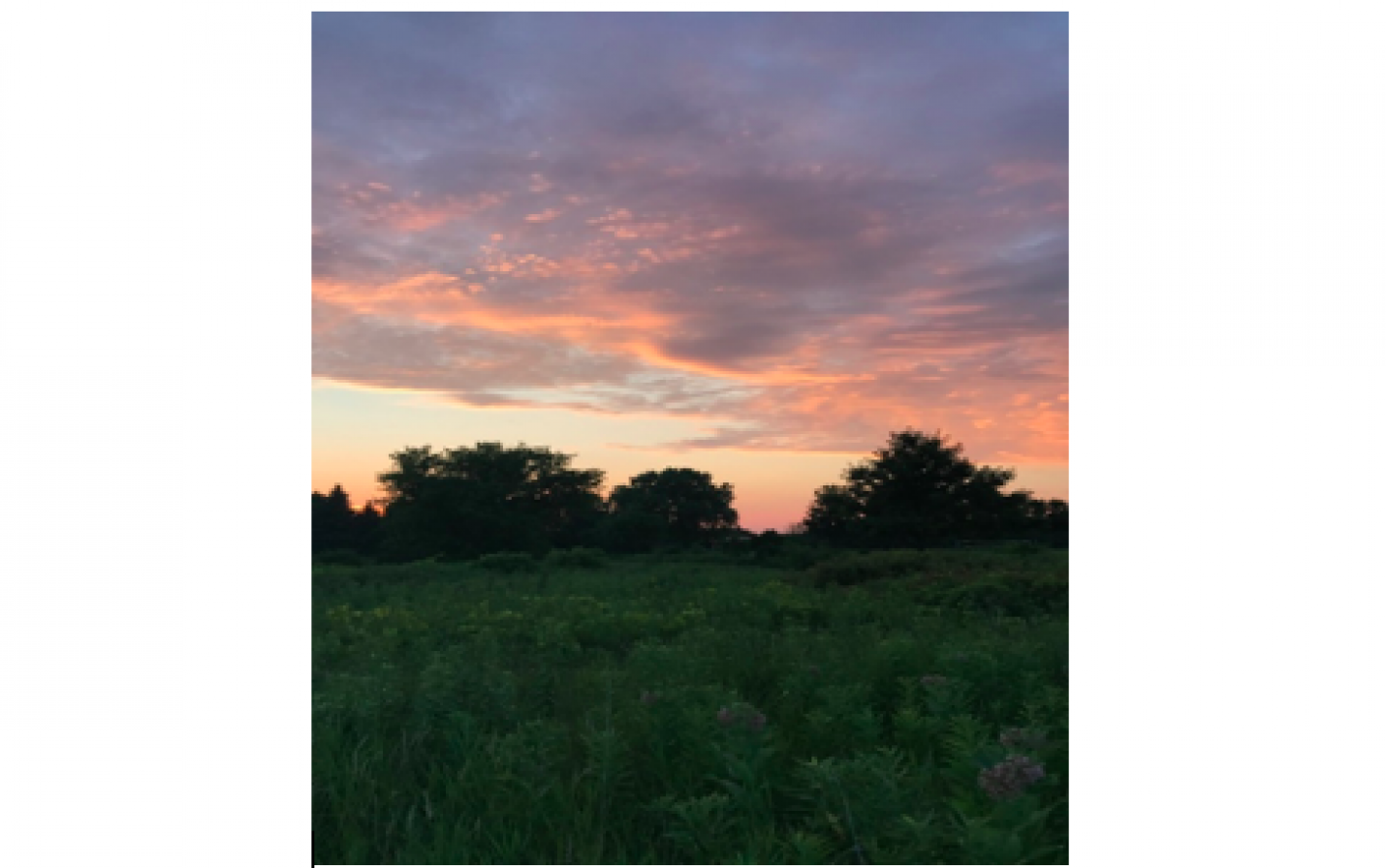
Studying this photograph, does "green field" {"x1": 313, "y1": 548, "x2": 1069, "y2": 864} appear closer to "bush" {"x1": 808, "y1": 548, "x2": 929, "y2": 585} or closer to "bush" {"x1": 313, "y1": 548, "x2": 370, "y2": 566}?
"bush" {"x1": 808, "y1": 548, "x2": 929, "y2": 585}

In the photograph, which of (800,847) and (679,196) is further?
(679,196)

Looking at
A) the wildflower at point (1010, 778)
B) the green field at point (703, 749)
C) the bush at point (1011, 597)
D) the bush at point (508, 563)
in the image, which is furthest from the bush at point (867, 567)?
the wildflower at point (1010, 778)

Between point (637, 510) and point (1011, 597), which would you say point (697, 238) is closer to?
point (1011, 597)

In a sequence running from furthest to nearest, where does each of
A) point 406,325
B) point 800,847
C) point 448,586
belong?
point 448,586 < point 406,325 < point 800,847

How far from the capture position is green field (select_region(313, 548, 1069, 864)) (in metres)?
2.60

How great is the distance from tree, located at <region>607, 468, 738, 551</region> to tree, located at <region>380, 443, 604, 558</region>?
0.38m

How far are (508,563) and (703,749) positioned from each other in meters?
9.94

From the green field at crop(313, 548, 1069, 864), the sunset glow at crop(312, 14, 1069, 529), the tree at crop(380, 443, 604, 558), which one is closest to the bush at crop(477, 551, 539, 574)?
the tree at crop(380, 443, 604, 558)

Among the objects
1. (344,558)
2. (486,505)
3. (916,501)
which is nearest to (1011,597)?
(916,501)

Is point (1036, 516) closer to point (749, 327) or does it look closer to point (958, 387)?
point (958, 387)
